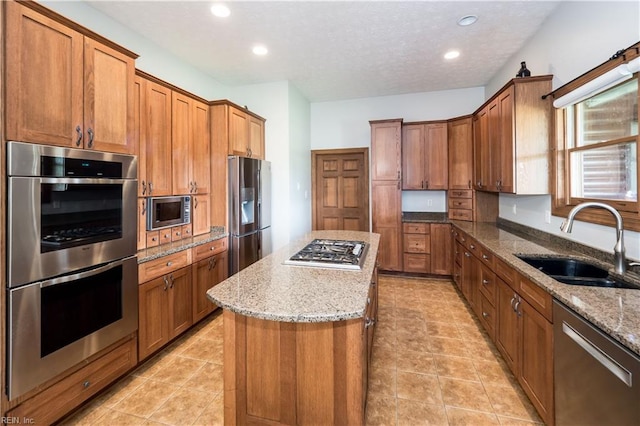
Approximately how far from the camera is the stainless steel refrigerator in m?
3.38

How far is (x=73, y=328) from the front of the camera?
1.75 metres

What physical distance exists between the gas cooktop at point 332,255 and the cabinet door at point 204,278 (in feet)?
4.07

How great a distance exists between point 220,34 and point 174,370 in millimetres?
3213

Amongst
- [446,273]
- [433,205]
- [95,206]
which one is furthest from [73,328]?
[433,205]

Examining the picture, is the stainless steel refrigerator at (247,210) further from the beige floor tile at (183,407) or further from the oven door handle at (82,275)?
the beige floor tile at (183,407)

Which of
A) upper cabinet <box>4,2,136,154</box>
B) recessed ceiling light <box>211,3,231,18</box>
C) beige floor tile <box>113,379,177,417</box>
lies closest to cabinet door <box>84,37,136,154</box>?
upper cabinet <box>4,2,136,154</box>

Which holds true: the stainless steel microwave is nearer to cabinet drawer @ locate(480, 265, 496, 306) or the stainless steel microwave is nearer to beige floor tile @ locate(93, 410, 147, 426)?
beige floor tile @ locate(93, 410, 147, 426)

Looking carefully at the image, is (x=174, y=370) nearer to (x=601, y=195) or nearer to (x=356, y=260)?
(x=356, y=260)

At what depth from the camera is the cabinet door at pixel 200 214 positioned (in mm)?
3122

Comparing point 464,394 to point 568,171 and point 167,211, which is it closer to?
point 568,171

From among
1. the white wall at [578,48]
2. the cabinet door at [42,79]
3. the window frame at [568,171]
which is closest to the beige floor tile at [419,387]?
the white wall at [578,48]

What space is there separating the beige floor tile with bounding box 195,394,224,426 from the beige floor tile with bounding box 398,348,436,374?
1366 millimetres

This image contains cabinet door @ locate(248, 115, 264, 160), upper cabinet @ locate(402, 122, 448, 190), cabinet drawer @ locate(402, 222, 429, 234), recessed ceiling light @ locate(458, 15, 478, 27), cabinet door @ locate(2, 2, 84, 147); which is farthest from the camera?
upper cabinet @ locate(402, 122, 448, 190)

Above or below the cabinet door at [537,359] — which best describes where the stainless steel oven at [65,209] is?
above
